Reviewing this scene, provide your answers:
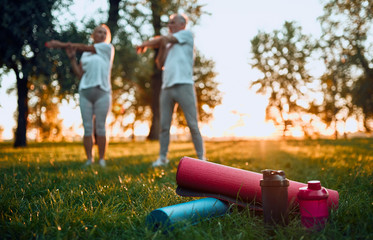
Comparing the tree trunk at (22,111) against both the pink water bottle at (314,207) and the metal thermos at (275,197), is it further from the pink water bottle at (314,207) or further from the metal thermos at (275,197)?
the pink water bottle at (314,207)

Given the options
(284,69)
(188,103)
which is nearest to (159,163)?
(188,103)

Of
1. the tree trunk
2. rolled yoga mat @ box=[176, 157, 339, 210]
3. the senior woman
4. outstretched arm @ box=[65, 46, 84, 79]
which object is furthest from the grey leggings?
the tree trunk

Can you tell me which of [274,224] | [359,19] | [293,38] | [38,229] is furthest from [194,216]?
[293,38]

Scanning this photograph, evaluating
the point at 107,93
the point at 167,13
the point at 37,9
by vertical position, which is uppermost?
the point at 167,13

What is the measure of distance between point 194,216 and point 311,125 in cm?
3932

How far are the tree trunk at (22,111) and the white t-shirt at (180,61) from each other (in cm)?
824

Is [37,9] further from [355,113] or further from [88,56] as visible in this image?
[355,113]

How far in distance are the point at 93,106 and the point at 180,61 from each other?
1615 mm

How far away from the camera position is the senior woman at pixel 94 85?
5.05 m

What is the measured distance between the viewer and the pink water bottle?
1.74 meters

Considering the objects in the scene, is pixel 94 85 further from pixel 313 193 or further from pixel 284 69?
pixel 284 69

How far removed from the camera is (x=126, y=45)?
651 inches

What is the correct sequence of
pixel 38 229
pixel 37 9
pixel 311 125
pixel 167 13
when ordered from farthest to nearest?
pixel 311 125 → pixel 167 13 → pixel 37 9 → pixel 38 229

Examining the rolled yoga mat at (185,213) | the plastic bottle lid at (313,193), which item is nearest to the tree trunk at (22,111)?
the rolled yoga mat at (185,213)
